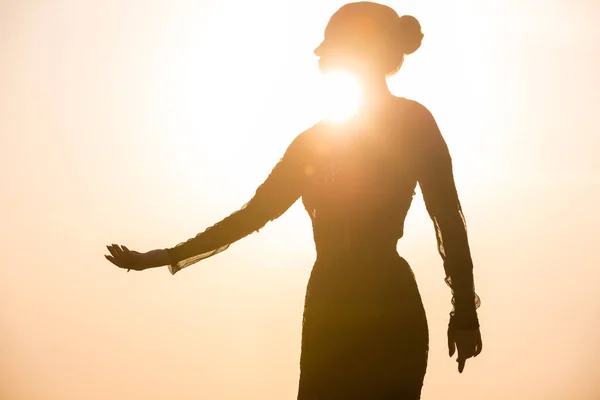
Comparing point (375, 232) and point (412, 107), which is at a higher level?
point (412, 107)

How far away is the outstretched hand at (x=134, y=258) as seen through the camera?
2.26 meters

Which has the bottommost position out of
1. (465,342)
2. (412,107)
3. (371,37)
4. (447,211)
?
(465,342)

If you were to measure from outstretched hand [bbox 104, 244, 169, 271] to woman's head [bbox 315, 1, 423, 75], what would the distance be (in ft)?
2.55

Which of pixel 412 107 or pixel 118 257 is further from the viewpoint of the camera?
pixel 118 257

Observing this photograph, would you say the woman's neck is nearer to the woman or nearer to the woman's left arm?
the woman

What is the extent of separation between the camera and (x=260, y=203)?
2.24 m

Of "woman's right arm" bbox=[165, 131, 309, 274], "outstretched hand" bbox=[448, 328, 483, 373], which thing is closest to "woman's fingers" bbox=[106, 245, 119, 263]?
"woman's right arm" bbox=[165, 131, 309, 274]

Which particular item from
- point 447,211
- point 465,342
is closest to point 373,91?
point 447,211

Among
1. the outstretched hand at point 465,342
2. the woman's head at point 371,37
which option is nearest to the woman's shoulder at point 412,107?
the woman's head at point 371,37

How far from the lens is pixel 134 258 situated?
226 cm

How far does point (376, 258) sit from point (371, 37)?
0.61 meters

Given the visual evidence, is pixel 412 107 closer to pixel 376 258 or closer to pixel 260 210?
pixel 376 258

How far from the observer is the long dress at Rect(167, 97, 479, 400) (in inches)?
81.5

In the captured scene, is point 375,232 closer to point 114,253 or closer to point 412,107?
point 412,107
